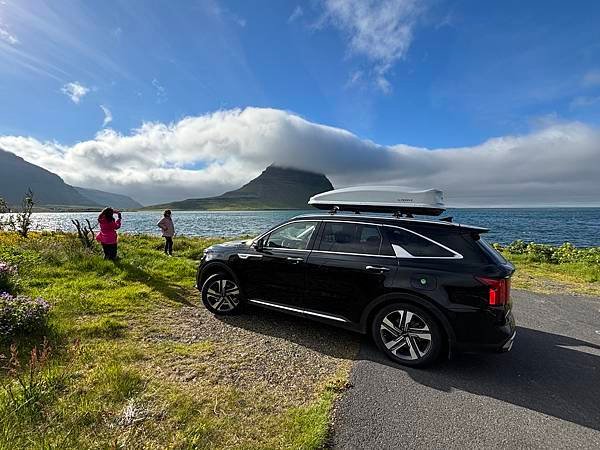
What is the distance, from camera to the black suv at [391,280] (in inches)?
Result: 145

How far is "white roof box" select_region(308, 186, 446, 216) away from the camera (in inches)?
181

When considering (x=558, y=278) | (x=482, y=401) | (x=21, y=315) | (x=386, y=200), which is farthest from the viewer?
(x=558, y=278)

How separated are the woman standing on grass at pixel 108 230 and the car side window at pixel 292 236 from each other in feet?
19.1

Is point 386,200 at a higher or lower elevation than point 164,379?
higher

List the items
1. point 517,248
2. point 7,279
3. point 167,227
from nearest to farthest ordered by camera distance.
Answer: point 7,279 < point 167,227 < point 517,248

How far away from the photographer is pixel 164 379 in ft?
11.4

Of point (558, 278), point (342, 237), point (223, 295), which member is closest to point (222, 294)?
point (223, 295)

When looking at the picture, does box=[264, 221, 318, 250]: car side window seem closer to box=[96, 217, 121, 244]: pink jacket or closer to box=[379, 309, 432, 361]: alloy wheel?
box=[379, 309, 432, 361]: alloy wheel

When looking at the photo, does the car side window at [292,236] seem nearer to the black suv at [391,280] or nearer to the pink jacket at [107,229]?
the black suv at [391,280]

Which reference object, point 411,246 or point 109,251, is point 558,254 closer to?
point 411,246

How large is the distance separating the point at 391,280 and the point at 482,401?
154 centimetres

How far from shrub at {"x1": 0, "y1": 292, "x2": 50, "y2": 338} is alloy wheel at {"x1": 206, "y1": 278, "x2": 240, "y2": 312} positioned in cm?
236

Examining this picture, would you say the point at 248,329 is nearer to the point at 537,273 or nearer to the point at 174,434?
the point at 174,434

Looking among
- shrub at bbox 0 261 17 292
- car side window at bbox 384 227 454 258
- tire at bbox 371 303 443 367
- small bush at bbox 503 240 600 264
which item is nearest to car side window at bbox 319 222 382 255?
car side window at bbox 384 227 454 258
